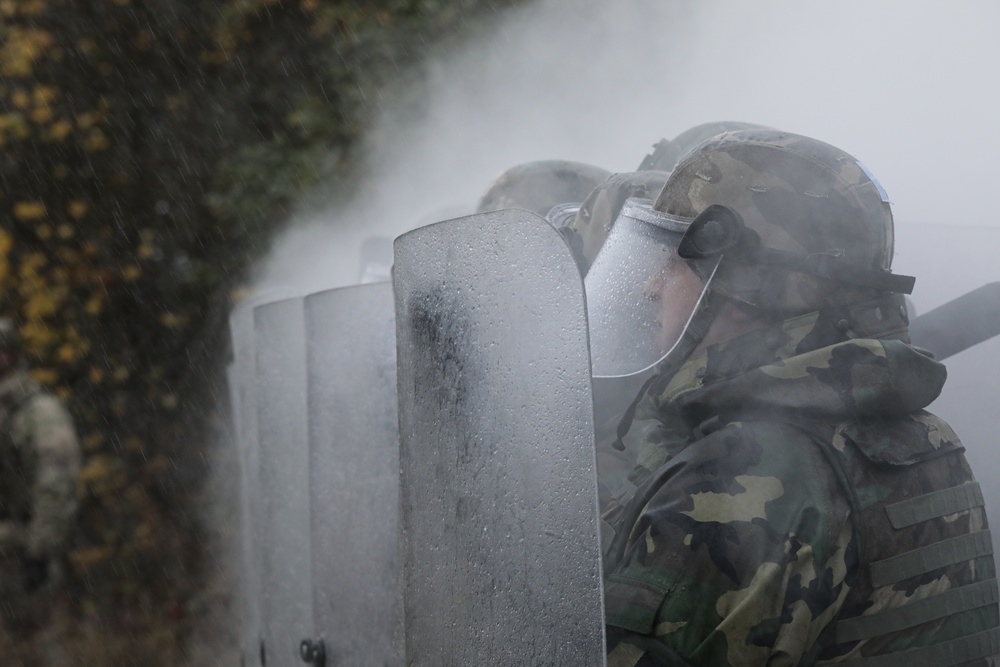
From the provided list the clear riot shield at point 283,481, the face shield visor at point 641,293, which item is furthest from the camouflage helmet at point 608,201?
the clear riot shield at point 283,481

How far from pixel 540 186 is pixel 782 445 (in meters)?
2.13

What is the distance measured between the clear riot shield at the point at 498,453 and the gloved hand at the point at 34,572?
16.6 feet

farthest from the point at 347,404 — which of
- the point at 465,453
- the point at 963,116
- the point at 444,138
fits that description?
the point at 444,138

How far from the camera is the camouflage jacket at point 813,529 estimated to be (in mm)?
1386

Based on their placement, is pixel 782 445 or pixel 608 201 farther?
pixel 608 201

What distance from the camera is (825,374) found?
153cm

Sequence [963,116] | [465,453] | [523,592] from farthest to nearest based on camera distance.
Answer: [963,116] < [465,453] < [523,592]

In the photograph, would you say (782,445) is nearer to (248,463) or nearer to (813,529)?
(813,529)

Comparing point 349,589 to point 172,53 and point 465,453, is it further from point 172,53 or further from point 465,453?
point 172,53

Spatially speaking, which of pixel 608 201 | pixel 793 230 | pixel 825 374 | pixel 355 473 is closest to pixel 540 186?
pixel 608 201

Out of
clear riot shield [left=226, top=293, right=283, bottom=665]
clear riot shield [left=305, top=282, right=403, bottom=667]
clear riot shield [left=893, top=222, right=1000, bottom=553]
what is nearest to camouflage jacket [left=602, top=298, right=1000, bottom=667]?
clear riot shield [left=893, top=222, right=1000, bottom=553]

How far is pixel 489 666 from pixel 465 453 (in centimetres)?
32

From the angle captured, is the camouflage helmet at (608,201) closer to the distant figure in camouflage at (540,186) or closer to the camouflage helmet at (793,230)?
the distant figure in camouflage at (540,186)

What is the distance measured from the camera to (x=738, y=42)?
457 cm
